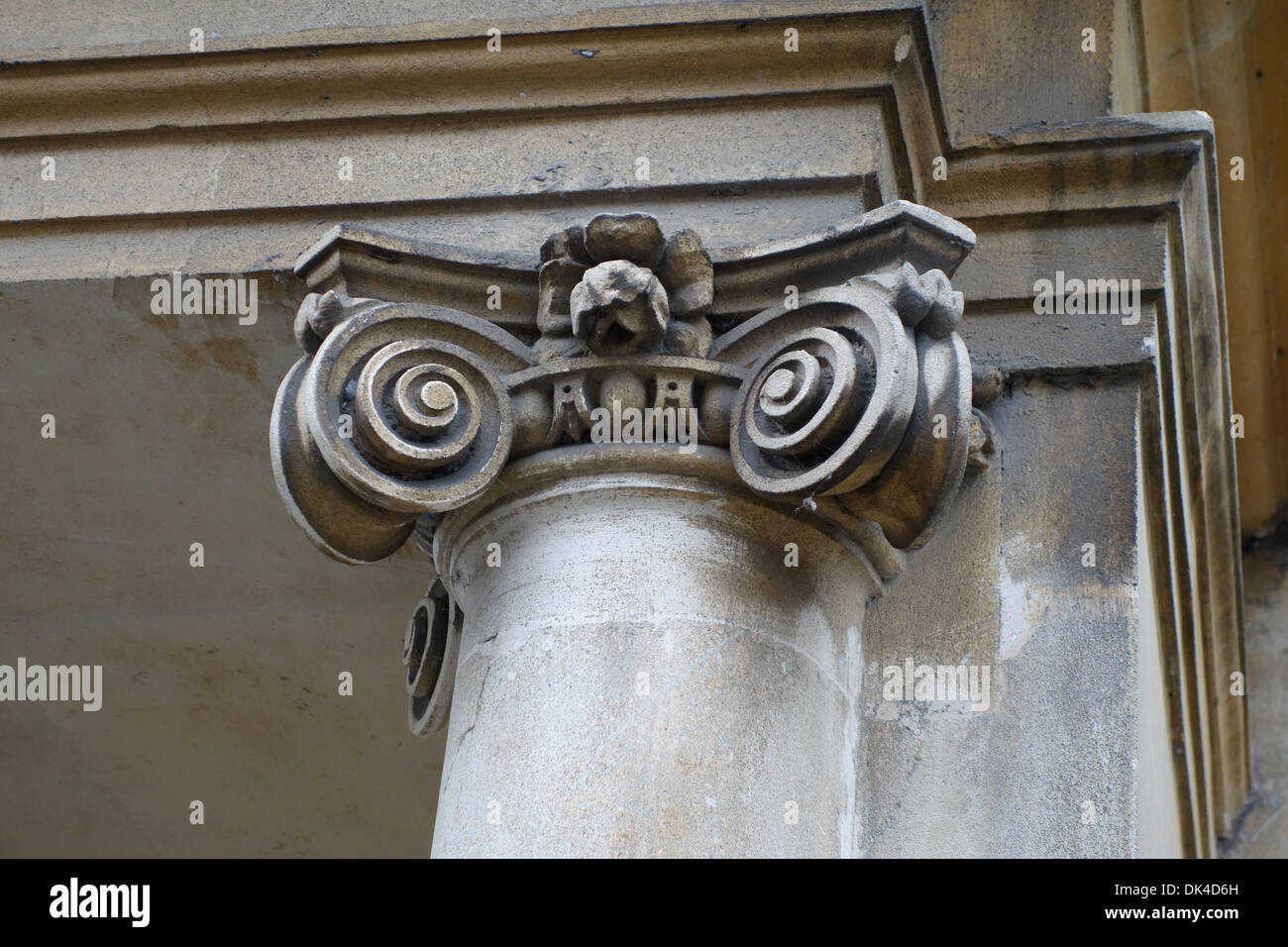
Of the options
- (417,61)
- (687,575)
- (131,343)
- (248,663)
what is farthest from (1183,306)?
(248,663)

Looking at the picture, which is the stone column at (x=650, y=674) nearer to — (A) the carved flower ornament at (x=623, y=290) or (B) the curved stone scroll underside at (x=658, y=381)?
(B) the curved stone scroll underside at (x=658, y=381)

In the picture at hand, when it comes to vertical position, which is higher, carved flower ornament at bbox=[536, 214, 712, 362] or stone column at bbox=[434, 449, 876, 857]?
carved flower ornament at bbox=[536, 214, 712, 362]

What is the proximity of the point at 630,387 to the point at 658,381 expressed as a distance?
0.15ft

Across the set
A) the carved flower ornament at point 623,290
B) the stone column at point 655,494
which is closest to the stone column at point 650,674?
the stone column at point 655,494

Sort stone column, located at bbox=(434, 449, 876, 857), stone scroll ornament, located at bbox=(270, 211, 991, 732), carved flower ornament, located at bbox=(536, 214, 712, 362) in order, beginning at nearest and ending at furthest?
stone column, located at bbox=(434, 449, 876, 857), stone scroll ornament, located at bbox=(270, 211, 991, 732), carved flower ornament, located at bbox=(536, 214, 712, 362)

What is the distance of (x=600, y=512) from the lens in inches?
118

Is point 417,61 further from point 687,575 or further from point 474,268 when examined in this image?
point 687,575

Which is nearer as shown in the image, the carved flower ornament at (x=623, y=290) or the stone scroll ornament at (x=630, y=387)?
the stone scroll ornament at (x=630, y=387)

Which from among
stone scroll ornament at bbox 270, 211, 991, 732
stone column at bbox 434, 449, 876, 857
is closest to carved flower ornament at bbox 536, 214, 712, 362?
stone scroll ornament at bbox 270, 211, 991, 732

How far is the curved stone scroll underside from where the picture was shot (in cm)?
286

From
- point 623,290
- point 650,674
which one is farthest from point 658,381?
point 650,674

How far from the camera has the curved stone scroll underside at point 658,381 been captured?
9.37 ft

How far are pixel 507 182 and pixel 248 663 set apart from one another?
1954 mm

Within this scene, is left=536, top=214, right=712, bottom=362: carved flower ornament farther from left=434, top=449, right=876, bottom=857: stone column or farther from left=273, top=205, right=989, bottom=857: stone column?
left=434, top=449, right=876, bottom=857: stone column
